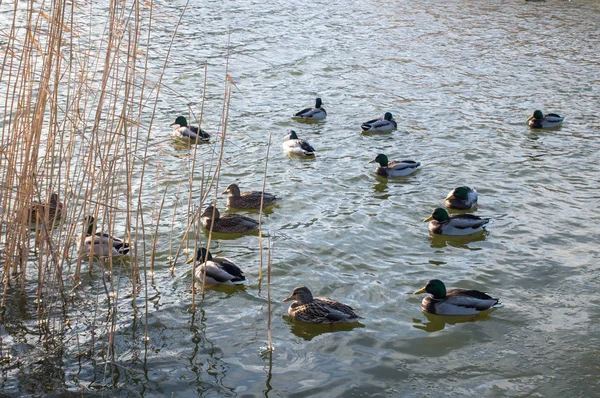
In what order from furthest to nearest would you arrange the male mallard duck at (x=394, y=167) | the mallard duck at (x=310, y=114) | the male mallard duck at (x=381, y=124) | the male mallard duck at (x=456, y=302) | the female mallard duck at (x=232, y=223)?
the mallard duck at (x=310, y=114), the male mallard duck at (x=381, y=124), the male mallard duck at (x=394, y=167), the female mallard duck at (x=232, y=223), the male mallard duck at (x=456, y=302)

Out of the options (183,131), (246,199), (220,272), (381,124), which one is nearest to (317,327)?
(220,272)

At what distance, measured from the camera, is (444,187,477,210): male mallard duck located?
34.6 ft

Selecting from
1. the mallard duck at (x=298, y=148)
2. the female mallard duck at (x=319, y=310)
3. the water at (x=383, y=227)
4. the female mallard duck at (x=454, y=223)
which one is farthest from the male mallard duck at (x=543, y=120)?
the female mallard duck at (x=319, y=310)

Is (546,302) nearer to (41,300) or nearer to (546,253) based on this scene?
(546,253)

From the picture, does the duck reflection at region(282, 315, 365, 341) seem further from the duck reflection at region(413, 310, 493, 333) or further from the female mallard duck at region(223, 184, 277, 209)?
the female mallard duck at region(223, 184, 277, 209)

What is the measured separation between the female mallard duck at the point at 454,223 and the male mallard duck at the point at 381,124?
12.5 ft

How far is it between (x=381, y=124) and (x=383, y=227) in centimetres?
400

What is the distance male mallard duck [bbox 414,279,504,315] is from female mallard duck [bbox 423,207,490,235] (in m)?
1.84

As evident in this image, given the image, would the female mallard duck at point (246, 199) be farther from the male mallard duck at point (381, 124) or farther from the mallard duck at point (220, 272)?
the male mallard duck at point (381, 124)

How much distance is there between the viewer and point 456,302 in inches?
310

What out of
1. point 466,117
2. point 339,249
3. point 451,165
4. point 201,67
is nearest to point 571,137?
point 466,117

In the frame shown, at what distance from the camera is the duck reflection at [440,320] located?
25.3ft

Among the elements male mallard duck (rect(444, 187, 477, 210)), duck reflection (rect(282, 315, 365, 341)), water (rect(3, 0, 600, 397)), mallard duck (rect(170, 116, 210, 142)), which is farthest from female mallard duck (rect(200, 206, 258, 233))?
mallard duck (rect(170, 116, 210, 142))

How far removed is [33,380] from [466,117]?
10.2 metres
